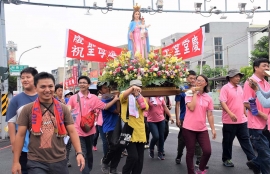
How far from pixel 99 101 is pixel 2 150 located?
624cm

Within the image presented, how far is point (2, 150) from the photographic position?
1066cm

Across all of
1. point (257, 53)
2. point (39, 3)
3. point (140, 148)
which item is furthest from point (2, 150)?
point (257, 53)

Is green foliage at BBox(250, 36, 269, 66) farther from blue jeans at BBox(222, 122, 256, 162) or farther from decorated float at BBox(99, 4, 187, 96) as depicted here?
decorated float at BBox(99, 4, 187, 96)

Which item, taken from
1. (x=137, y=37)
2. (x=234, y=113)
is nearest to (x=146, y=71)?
(x=137, y=37)

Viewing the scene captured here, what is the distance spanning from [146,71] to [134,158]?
137 cm

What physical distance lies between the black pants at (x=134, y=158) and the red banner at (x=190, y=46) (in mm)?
3155

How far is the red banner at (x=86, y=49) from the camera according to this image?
7516mm

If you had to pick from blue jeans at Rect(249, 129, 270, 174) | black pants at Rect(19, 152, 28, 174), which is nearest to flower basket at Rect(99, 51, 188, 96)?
blue jeans at Rect(249, 129, 270, 174)

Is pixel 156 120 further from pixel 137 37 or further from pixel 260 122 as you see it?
pixel 260 122

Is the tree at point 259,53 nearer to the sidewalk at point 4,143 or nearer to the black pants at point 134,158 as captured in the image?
the sidewalk at point 4,143

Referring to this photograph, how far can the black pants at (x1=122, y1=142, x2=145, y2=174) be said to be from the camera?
198 inches

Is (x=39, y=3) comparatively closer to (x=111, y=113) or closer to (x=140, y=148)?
(x=111, y=113)

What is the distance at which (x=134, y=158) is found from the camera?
5.01 meters

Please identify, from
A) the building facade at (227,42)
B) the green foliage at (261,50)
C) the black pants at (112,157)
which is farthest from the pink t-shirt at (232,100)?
the building facade at (227,42)
